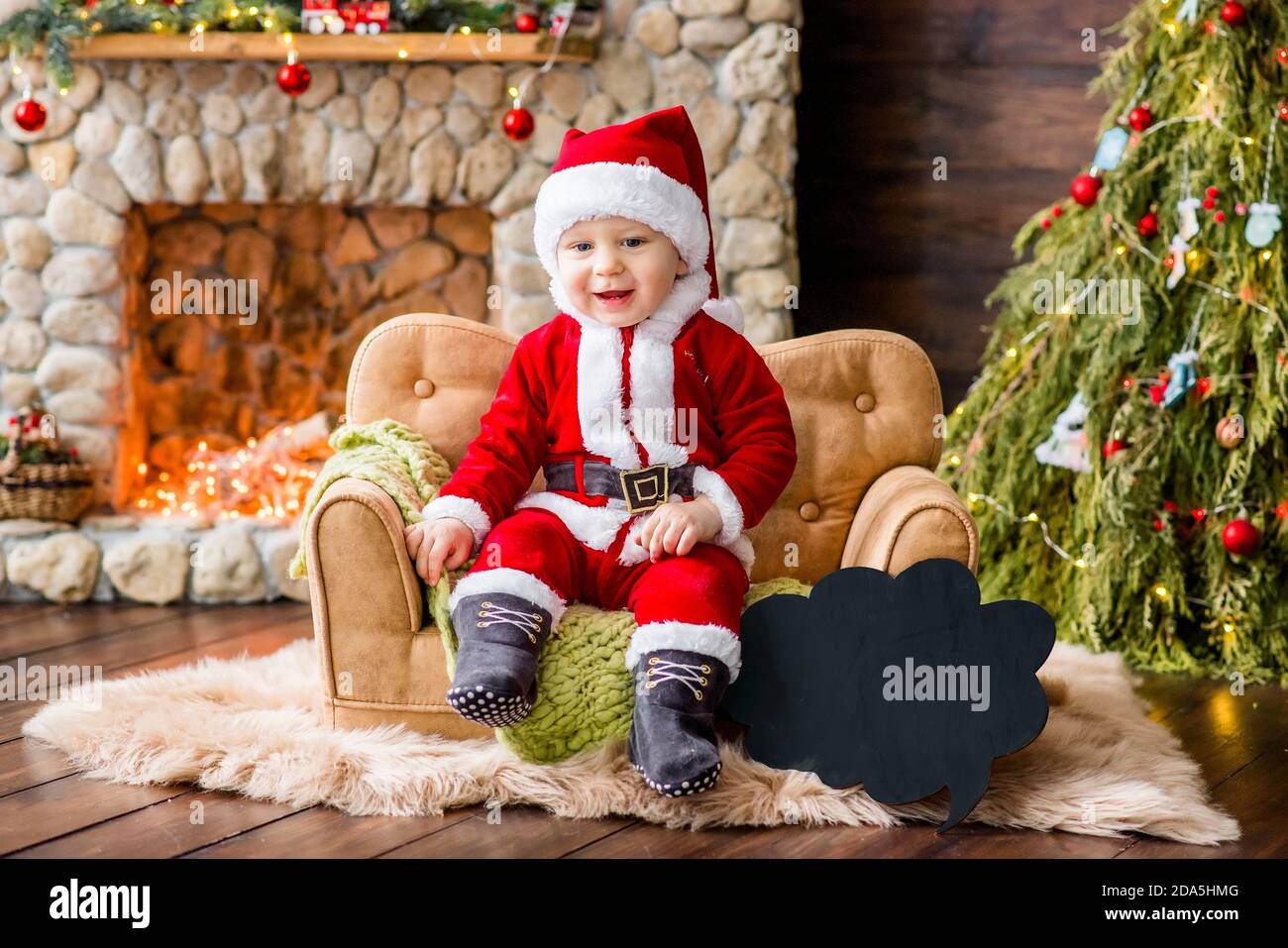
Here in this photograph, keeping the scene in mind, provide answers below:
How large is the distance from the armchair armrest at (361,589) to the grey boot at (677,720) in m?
0.44

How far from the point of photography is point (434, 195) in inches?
141

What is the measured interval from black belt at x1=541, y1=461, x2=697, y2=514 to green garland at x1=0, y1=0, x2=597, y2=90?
1.69m

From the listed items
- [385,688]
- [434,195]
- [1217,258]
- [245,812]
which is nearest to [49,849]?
[245,812]

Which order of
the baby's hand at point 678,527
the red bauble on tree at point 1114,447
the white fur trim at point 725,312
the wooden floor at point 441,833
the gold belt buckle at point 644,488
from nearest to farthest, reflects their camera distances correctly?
1. the wooden floor at point 441,833
2. the baby's hand at point 678,527
3. the gold belt buckle at point 644,488
4. the white fur trim at point 725,312
5. the red bauble on tree at point 1114,447

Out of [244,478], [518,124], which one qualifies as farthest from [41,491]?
[518,124]

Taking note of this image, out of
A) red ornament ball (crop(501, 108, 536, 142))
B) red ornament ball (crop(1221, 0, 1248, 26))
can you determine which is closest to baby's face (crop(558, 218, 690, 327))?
red ornament ball (crop(501, 108, 536, 142))

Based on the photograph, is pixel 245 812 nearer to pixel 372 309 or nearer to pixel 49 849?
pixel 49 849

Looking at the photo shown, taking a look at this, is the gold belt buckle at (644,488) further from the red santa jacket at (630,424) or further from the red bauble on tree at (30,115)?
the red bauble on tree at (30,115)

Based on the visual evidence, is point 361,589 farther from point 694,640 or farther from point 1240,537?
point 1240,537

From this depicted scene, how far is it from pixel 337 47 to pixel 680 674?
2.20m

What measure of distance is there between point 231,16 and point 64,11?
0.43 meters

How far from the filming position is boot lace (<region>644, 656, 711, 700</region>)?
1924mm

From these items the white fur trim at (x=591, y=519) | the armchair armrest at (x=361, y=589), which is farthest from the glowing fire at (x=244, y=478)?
the white fur trim at (x=591, y=519)

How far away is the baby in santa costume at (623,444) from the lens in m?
2.03
